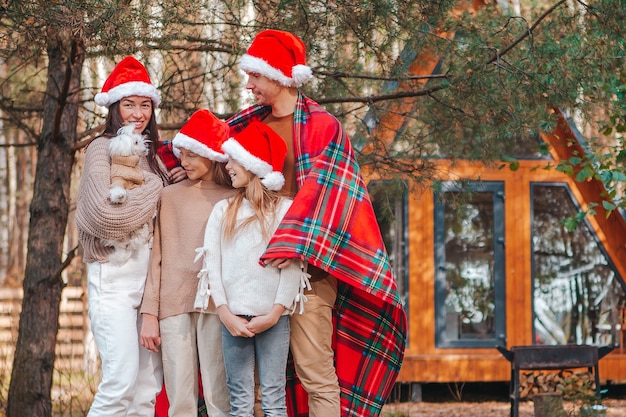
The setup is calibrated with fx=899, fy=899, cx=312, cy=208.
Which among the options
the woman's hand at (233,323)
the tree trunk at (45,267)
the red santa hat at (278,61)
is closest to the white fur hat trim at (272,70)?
the red santa hat at (278,61)

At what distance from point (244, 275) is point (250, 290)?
61 mm

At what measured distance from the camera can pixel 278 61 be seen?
11.8ft

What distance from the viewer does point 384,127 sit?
18.1 feet

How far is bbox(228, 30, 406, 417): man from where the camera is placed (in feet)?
11.2

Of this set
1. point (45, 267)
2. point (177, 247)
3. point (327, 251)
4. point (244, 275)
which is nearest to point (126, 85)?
point (177, 247)

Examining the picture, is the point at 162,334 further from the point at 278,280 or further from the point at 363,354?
the point at 363,354

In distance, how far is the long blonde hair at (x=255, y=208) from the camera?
3389 mm

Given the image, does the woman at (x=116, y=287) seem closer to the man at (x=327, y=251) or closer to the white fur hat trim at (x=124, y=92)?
the white fur hat trim at (x=124, y=92)

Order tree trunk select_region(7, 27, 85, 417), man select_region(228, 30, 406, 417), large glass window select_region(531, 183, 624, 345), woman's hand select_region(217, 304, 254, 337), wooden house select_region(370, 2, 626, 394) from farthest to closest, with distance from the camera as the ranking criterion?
large glass window select_region(531, 183, 624, 345)
wooden house select_region(370, 2, 626, 394)
tree trunk select_region(7, 27, 85, 417)
man select_region(228, 30, 406, 417)
woman's hand select_region(217, 304, 254, 337)

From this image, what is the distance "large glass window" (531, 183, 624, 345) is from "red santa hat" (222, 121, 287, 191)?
553 centimetres

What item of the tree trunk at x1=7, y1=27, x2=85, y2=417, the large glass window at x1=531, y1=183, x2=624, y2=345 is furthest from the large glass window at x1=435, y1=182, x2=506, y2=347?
the tree trunk at x1=7, y1=27, x2=85, y2=417

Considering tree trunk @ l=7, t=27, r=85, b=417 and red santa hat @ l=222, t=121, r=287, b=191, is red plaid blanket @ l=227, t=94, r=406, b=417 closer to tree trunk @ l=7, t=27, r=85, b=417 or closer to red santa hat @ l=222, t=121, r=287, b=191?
red santa hat @ l=222, t=121, r=287, b=191

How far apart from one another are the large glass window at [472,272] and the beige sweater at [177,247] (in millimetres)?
5192

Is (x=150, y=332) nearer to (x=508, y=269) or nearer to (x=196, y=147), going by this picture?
(x=196, y=147)
